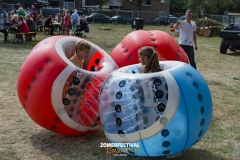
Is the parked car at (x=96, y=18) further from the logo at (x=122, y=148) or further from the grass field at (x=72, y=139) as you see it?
the logo at (x=122, y=148)

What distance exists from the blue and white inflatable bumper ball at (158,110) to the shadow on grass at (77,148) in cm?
59

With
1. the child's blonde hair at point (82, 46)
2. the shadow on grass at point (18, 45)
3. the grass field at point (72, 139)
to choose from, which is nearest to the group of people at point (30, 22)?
the shadow on grass at point (18, 45)

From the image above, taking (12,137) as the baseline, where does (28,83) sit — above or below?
above


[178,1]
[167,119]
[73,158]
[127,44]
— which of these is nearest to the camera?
[167,119]

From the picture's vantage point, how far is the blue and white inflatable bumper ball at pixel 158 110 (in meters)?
4.00

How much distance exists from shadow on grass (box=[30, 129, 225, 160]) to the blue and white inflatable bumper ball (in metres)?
0.59

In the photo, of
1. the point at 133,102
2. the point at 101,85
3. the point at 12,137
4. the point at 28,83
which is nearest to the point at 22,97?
the point at 28,83

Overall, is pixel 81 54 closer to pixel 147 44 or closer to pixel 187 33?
pixel 147 44

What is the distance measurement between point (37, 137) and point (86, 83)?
130 centimetres

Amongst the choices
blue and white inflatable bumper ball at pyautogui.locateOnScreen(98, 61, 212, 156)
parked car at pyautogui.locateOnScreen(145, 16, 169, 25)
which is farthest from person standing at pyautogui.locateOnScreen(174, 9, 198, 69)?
parked car at pyautogui.locateOnScreen(145, 16, 169, 25)

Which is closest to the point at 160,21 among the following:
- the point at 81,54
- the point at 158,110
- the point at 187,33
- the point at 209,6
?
the point at 209,6

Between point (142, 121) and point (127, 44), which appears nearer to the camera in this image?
point (142, 121)

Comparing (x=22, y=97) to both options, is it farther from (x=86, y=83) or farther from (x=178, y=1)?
(x=178, y=1)

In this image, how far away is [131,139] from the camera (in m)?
4.15
